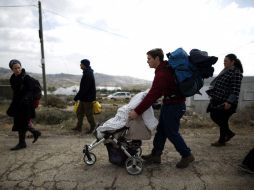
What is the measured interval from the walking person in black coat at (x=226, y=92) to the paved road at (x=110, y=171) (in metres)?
0.62

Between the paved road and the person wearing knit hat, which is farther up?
the person wearing knit hat

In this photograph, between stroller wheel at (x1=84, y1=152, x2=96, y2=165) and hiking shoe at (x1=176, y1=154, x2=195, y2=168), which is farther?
stroller wheel at (x1=84, y1=152, x2=96, y2=165)

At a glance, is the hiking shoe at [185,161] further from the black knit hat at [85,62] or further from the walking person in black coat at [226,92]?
the black knit hat at [85,62]

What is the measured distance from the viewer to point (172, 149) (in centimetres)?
545

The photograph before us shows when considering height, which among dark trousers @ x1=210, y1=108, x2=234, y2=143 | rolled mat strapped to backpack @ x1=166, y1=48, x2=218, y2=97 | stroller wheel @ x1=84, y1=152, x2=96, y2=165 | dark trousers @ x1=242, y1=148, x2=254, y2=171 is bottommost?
stroller wheel @ x1=84, y1=152, x2=96, y2=165

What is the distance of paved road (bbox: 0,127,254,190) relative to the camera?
3.76 meters

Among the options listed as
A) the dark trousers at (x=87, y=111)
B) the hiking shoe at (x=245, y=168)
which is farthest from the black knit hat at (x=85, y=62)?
the hiking shoe at (x=245, y=168)

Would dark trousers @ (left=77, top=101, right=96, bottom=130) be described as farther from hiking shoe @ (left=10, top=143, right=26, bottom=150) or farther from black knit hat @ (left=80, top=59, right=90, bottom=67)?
hiking shoe @ (left=10, top=143, right=26, bottom=150)

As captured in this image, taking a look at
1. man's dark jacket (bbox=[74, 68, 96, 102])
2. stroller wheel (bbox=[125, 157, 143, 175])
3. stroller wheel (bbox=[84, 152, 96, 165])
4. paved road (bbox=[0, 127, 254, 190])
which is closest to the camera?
paved road (bbox=[0, 127, 254, 190])

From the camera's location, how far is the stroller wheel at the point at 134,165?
4070mm

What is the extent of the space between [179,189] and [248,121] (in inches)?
230

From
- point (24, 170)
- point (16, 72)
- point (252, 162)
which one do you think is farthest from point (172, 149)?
point (16, 72)

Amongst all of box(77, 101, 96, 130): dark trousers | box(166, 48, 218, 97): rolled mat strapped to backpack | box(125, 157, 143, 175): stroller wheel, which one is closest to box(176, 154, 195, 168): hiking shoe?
box(125, 157, 143, 175): stroller wheel

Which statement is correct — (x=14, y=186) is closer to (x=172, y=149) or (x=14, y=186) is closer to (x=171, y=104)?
(x=171, y=104)
